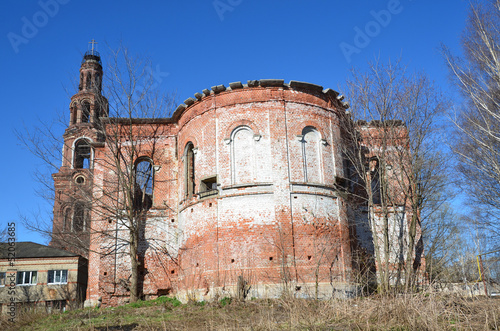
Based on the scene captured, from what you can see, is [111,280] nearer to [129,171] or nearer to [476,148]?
[129,171]

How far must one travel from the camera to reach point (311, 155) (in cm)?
1755

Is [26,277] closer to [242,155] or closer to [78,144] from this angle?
[78,144]

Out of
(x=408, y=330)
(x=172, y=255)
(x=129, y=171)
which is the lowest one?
(x=408, y=330)

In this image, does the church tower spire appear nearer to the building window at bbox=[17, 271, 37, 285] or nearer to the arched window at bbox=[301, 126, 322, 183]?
the building window at bbox=[17, 271, 37, 285]

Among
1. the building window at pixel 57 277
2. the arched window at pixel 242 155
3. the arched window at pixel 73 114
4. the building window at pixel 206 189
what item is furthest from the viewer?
the arched window at pixel 73 114

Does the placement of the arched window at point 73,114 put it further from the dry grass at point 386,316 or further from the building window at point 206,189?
the dry grass at point 386,316

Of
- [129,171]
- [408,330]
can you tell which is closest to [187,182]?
[129,171]

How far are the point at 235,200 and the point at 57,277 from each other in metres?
18.5

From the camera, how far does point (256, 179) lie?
1684 cm

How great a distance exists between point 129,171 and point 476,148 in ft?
46.9

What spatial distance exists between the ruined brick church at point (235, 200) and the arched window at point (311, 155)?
0.04m

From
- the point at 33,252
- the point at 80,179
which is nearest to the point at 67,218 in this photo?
the point at 80,179

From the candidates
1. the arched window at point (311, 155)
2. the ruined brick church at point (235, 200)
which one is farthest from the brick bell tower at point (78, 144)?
the arched window at point (311, 155)

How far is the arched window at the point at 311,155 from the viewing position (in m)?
17.2
